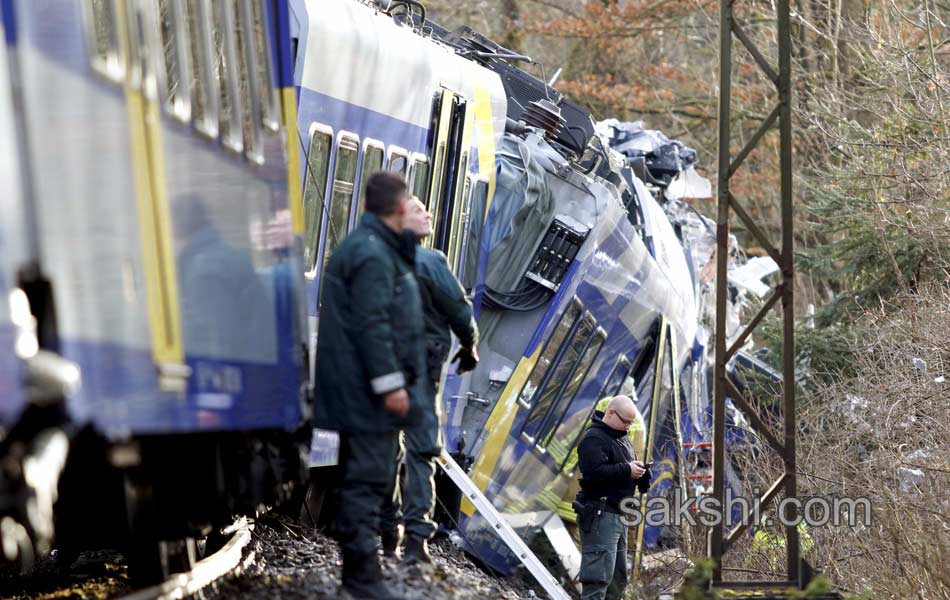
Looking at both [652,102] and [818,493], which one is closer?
[818,493]

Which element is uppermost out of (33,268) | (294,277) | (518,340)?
(33,268)

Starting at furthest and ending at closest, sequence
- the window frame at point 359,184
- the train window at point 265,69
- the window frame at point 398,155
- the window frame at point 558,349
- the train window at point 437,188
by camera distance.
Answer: the window frame at point 558,349 < the train window at point 437,188 < the window frame at point 398,155 < the window frame at point 359,184 < the train window at point 265,69

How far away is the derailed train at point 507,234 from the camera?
383 inches

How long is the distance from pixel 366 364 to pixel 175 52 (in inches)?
65.3

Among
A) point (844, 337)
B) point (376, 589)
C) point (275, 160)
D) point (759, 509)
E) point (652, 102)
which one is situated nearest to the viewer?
point (376, 589)

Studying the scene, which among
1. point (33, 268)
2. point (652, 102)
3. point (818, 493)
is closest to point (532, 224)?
point (818, 493)

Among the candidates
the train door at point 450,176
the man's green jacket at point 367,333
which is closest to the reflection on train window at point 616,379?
the train door at point 450,176

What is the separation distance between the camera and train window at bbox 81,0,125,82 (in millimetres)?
5227

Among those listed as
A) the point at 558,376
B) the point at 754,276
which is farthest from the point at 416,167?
the point at 754,276

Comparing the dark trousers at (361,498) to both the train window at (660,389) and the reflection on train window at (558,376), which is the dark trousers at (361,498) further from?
the train window at (660,389)

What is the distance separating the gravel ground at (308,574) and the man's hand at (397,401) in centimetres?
88

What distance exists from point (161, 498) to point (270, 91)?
7.36ft

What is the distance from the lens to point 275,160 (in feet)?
25.1

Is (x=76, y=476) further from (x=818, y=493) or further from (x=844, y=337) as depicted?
(x=844, y=337)
